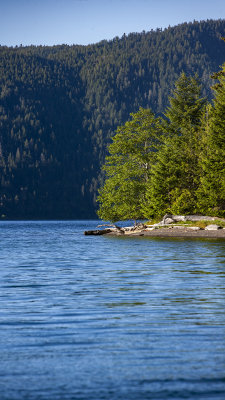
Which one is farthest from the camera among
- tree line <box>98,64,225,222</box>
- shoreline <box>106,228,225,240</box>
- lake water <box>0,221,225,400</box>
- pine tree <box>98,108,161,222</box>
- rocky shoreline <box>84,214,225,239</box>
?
pine tree <box>98,108,161,222</box>

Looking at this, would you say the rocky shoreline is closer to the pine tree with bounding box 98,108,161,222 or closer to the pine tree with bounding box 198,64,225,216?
the pine tree with bounding box 198,64,225,216

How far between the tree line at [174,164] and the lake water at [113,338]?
157ft

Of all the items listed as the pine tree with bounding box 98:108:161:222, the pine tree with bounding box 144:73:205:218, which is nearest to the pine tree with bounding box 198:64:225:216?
the pine tree with bounding box 144:73:205:218

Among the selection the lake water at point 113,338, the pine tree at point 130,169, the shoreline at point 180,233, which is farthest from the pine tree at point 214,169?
the lake water at point 113,338

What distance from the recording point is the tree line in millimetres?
73188

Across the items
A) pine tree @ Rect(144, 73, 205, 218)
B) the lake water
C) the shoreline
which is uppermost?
pine tree @ Rect(144, 73, 205, 218)

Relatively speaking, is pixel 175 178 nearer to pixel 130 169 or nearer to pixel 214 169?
pixel 214 169

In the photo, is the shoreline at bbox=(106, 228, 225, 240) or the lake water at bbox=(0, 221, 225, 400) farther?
the shoreline at bbox=(106, 228, 225, 240)

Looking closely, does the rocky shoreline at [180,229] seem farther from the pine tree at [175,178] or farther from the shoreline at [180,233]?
the pine tree at [175,178]

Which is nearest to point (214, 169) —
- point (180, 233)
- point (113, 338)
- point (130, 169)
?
point (180, 233)

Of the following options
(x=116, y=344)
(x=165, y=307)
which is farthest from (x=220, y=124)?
(x=116, y=344)

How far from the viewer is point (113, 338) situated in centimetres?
1279

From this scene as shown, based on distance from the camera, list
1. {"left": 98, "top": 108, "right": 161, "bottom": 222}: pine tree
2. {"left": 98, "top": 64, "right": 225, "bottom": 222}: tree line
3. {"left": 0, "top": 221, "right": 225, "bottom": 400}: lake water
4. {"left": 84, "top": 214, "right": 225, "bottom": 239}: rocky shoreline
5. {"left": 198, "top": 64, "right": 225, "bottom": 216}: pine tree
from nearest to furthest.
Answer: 1. {"left": 0, "top": 221, "right": 225, "bottom": 400}: lake water
2. {"left": 84, "top": 214, "right": 225, "bottom": 239}: rocky shoreline
3. {"left": 198, "top": 64, "right": 225, "bottom": 216}: pine tree
4. {"left": 98, "top": 64, "right": 225, "bottom": 222}: tree line
5. {"left": 98, "top": 108, "right": 161, "bottom": 222}: pine tree

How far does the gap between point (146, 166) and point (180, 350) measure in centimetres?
7610
